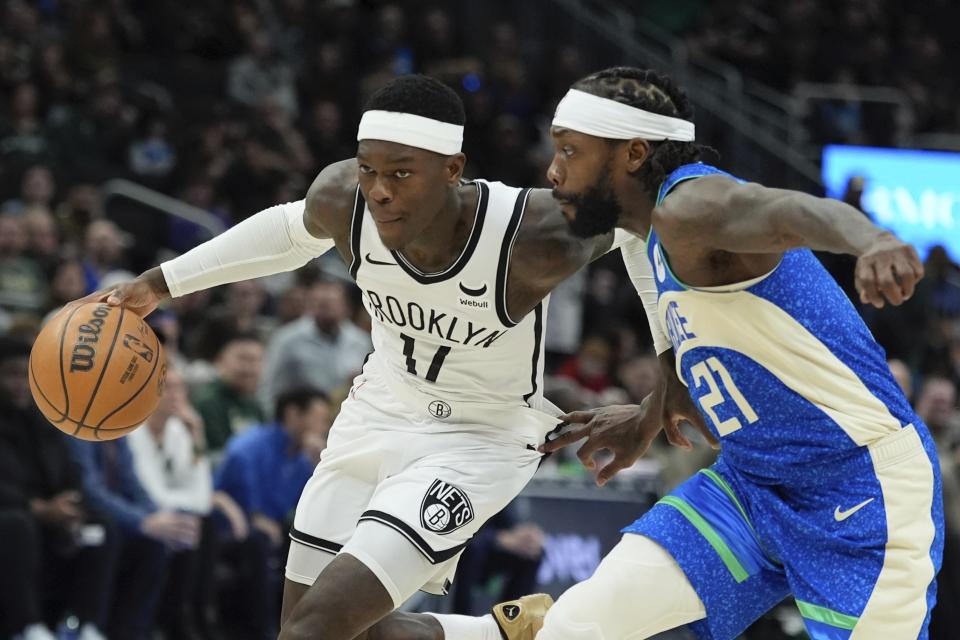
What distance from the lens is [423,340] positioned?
15.0ft

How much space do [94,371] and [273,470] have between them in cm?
325

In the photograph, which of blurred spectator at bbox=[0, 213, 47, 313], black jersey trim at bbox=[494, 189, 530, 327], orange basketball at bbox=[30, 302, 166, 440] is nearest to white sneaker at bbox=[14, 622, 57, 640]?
orange basketball at bbox=[30, 302, 166, 440]

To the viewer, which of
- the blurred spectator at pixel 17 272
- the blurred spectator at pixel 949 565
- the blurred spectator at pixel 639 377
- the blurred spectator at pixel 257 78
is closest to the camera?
the blurred spectator at pixel 949 565

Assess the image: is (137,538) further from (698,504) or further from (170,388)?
(698,504)

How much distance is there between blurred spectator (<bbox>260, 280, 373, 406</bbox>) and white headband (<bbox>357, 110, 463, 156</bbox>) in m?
4.45

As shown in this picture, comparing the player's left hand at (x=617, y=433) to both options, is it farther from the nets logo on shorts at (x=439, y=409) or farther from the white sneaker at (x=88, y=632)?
the white sneaker at (x=88, y=632)

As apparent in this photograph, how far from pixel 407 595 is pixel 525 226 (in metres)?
1.26

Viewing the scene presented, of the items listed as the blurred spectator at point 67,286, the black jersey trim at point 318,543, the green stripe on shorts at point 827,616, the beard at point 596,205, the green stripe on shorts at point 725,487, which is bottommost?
the blurred spectator at point 67,286

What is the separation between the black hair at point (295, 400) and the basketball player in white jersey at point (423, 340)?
9.68ft

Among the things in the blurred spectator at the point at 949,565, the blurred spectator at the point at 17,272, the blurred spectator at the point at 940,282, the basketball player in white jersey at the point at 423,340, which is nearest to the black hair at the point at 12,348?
the blurred spectator at the point at 17,272

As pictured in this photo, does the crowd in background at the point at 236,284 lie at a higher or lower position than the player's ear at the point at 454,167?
lower

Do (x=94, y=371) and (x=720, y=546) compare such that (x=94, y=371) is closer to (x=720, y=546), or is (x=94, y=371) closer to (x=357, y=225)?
(x=357, y=225)

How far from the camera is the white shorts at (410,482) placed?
14.1 feet

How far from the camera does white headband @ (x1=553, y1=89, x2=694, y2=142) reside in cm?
396
